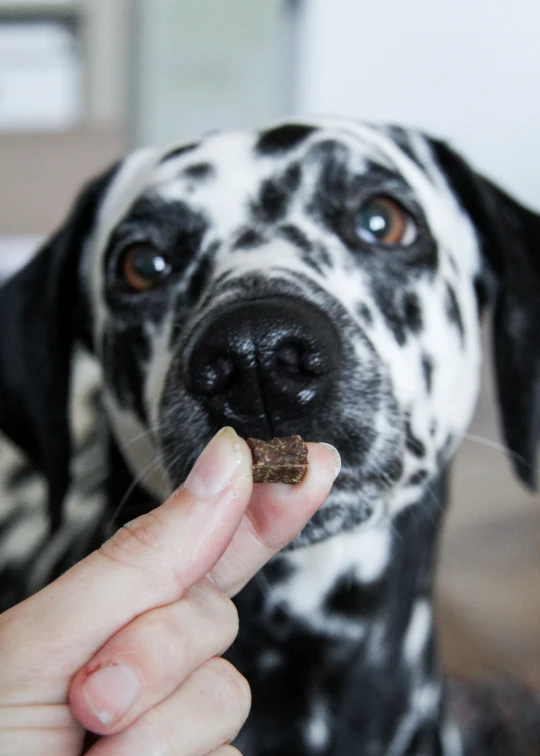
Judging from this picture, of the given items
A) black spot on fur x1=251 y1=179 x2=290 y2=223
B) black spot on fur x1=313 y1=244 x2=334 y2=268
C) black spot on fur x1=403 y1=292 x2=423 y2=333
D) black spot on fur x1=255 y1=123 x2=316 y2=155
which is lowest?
black spot on fur x1=403 y1=292 x2=423 y2=333

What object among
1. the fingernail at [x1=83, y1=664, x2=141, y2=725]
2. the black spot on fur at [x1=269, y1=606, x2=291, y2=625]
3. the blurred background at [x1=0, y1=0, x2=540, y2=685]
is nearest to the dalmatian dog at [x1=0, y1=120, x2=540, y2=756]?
the black spot on fur at [x1=269, y1=606, x2=291, y2=625]

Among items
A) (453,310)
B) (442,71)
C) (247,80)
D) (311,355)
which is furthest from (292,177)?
(247,80)

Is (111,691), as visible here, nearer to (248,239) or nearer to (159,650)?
(159,650)

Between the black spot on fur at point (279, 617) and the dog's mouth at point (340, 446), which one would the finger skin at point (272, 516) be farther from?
the black spot on fur at point (279, 617)

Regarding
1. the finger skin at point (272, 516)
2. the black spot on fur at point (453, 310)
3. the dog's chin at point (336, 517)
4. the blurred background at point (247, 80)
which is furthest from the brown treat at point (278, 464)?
the blurred background at point (247, 80)

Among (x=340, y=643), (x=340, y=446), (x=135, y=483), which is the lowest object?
(x=340, y=643)

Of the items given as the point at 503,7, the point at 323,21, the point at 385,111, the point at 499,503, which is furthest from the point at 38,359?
the point at 323,21

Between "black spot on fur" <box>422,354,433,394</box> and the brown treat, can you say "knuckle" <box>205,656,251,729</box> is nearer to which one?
the brown treat

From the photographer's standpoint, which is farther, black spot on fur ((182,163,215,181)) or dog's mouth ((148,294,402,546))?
black spot on fur ((182,163,215,181))
